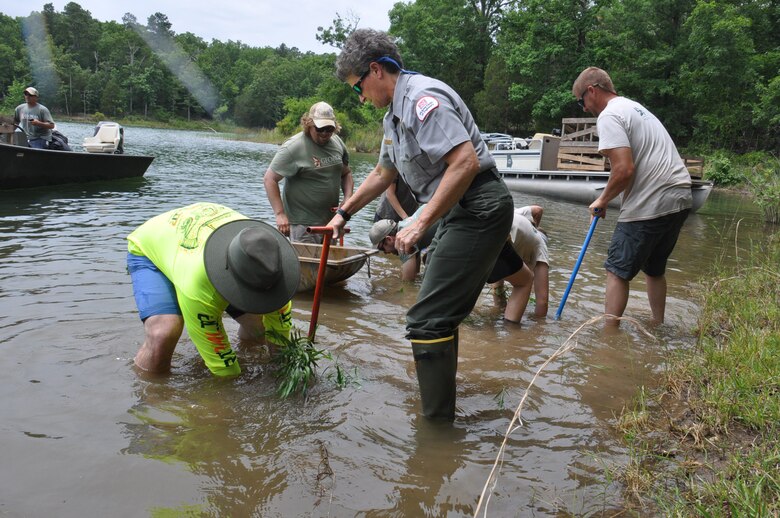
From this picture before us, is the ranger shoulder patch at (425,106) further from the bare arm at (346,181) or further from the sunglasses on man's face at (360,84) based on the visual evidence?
the bare arm at (346,181)

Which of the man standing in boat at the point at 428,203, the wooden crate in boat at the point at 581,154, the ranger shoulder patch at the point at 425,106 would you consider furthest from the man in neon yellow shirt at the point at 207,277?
the wooden crate in boat at the point at 581,154

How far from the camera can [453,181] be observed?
2859mm

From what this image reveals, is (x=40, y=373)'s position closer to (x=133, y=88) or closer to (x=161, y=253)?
(x=161, y=253)

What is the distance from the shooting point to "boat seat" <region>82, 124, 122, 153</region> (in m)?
15.5

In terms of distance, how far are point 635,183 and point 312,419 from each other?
317cm

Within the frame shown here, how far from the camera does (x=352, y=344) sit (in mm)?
4809

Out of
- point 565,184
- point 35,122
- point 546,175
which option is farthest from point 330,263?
point 546,175

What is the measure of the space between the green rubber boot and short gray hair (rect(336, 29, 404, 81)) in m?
1.43

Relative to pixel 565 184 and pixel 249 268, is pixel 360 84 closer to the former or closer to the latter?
pixel 249 268

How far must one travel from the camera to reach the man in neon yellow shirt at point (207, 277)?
3.16 meters

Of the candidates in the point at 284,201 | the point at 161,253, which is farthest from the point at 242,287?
the point at 284,201

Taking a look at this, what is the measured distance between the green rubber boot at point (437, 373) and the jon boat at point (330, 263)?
2.60m

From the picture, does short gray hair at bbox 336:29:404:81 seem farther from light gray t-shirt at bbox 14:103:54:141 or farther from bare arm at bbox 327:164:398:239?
light gray t-shirt at bbox 14:103:54:141

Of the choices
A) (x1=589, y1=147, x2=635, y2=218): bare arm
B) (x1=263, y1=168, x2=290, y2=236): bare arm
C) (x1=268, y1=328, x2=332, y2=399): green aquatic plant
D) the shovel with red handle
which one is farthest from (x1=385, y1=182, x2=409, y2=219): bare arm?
(x1=268, y1=328, x2=332, y2=399): green aquatic plant
